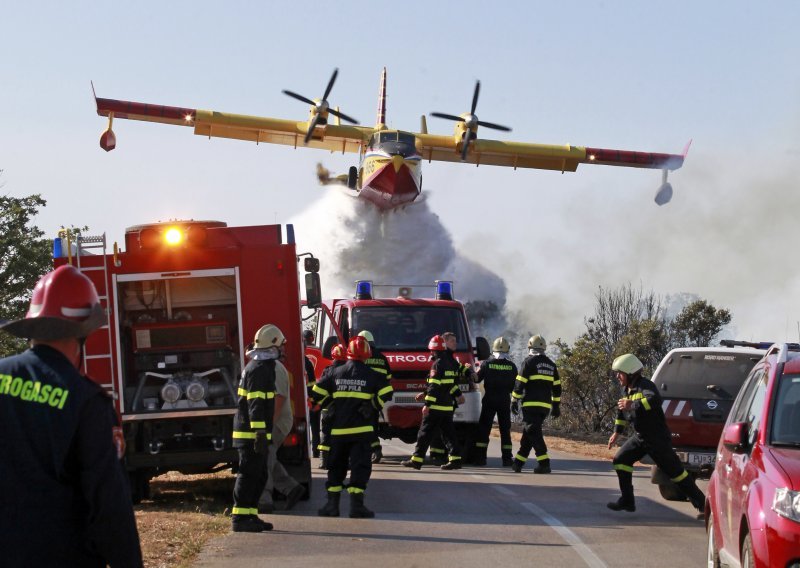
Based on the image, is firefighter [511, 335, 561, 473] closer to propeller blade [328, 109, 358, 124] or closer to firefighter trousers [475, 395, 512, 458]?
firefighter trousers [475, 395, 512, 458]

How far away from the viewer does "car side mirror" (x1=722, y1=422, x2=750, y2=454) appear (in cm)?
730

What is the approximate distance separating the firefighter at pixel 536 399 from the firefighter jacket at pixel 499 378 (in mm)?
868

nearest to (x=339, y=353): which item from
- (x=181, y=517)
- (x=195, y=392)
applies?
(x=195, y=392)

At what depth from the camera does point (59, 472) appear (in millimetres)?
3895

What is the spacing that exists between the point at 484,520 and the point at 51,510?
8322mm

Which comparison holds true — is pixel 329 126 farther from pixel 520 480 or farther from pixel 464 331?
pixel 520 480

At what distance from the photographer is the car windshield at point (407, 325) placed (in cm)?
1858

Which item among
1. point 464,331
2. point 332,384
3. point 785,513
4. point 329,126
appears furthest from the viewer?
point 329,126

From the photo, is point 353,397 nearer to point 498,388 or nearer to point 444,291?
point 498,388

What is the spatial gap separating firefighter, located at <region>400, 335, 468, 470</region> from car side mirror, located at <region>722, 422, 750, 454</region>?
369 inches

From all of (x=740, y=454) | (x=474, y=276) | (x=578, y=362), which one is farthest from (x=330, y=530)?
(x=474, y=276)

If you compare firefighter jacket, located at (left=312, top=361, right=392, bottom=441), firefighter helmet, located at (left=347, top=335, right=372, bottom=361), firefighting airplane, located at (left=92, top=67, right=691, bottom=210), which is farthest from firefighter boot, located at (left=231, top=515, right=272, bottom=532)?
firefighting airplane, located at (left=92, top=67, right=691, bottom=210)

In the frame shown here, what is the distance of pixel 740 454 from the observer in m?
7.55

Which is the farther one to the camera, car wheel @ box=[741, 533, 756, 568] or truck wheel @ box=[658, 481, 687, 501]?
truck wheel @ box=[658, 481, 687, 501]
